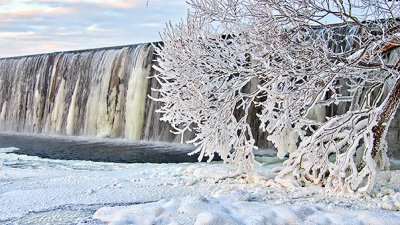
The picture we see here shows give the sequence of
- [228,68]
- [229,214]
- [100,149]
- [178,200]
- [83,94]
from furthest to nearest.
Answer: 1. [83,94]
2. [100,149]
3. [228,68]
4. [178,200]
5. [229,214]

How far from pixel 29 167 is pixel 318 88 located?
16.4ft

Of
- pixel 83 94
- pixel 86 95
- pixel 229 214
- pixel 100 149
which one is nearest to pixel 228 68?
pixel 229 214

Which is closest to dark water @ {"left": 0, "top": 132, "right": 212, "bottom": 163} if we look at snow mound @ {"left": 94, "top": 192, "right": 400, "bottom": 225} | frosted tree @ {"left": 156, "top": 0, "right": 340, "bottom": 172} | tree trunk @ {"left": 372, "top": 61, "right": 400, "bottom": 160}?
frosted tree @ {"left": 156, "top": 0, "right": 340, "bottom": 172}

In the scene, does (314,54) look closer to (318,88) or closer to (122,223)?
(318,88)

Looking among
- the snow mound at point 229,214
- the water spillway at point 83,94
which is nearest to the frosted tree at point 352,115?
the snow mound at point 229,214

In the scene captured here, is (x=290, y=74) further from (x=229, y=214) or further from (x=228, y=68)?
(x=229, y=214)

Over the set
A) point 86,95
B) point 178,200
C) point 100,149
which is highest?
point 86,95

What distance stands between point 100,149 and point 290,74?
331 inches

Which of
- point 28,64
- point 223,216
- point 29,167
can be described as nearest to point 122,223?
point 223,216

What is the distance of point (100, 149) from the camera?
46.2ft

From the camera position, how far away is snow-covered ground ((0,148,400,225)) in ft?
17.0

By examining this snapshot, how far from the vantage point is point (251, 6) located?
6656 mm

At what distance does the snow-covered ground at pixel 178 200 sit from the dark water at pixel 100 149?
3968mm

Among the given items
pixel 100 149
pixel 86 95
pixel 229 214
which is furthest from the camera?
pixel 86 95
